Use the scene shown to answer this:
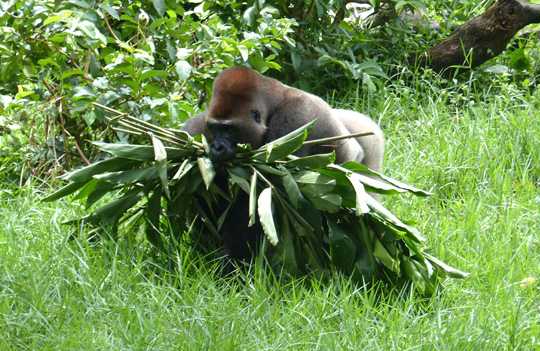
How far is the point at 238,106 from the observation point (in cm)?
475

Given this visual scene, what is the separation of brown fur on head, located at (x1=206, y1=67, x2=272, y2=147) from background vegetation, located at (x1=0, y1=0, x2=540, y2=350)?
67cm

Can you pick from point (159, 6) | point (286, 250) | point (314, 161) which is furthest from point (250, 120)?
point (159, 6)

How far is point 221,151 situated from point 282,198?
38 cm

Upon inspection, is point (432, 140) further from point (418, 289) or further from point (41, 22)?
point (41, 22)

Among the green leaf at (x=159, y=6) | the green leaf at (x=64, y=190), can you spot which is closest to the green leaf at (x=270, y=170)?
the green leaf at (x=64, y=190)

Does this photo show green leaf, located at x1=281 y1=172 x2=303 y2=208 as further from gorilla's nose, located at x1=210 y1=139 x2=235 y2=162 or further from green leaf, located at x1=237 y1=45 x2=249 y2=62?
green leaf, located at x1=237 y1=45 x2=249 y2=62

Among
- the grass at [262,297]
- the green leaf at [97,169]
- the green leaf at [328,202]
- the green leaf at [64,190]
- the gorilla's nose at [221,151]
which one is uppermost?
the gorilla's nose at [221,151]

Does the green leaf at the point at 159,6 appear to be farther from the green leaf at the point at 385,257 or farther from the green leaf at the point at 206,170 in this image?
the green leaf at the point at 385,257

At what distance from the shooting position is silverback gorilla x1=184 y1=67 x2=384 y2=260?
15.5ft

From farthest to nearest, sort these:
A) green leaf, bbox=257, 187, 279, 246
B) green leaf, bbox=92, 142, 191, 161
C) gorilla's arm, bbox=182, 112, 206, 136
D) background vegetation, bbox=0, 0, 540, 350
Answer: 1. gorilla's arm, bbox=182, 112, 206, 136
2. green leaf, bbox=92, 142, 191, 161
3. green leaf, bbox=257, 187, 279, 246
4. background vegetation, bbox=0, 0, 540, 350

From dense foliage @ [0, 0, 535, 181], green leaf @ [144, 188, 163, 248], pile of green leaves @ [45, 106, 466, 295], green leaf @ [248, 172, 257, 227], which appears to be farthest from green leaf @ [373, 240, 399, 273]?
dense foliage @ [0, 0, 535, 181]

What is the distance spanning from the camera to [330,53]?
23.9ft

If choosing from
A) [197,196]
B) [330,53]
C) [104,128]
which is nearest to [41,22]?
[104,128]

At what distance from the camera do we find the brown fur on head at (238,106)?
15.5ft
